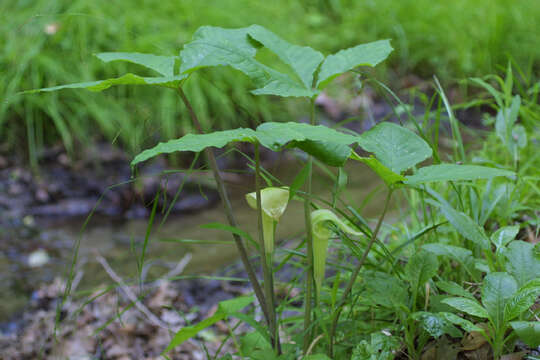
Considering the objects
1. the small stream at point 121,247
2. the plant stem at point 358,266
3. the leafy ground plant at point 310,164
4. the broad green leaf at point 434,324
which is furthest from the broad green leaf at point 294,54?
the small stream at point 121,247

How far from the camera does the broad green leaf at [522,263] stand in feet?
2.87

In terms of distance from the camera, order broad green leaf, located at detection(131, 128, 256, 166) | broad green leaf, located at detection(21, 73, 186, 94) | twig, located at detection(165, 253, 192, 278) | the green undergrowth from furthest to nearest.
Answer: the green undergrowth
twig, located at detection(165, 253, 192, 278)
broad green leaf, located at detection(21, 73, 186, 94)
broad green leaf, located at detection(131, 128, 256, 166)

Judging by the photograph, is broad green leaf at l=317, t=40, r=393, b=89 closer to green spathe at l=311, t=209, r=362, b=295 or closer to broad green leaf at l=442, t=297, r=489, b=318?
green spathe at l=311, t=209, r=362, b=295

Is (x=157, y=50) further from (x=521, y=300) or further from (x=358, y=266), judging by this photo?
(x=521, y=300)

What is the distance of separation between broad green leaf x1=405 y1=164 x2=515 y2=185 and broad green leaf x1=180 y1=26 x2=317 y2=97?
0.73 ft

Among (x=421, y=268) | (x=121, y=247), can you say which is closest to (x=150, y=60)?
(x=421, y=268)

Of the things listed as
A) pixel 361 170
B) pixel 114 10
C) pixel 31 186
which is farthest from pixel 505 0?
pixel 31 186

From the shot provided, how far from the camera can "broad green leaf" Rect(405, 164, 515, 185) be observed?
0.70 m

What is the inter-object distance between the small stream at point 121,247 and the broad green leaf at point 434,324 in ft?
3.80

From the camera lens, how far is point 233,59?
82cm

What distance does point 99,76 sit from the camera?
320 cm

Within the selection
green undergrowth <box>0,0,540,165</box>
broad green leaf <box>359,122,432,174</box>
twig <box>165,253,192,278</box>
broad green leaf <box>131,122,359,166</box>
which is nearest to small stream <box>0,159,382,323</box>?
twig <box>165,253,192,278</box>

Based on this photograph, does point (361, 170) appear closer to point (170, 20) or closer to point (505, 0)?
point (170, 20)

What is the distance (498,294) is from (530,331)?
8 centimetres
